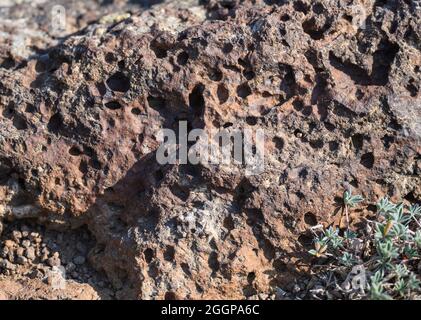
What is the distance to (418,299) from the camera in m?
3.37

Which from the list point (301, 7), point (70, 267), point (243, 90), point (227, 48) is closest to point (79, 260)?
point (70, 267)

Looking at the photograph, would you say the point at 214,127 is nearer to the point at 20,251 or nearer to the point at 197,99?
the point at 197,99

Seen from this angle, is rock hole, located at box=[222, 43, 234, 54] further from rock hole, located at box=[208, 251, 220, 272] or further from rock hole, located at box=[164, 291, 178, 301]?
rock hole, located at box=[164, 291, 178, 301]

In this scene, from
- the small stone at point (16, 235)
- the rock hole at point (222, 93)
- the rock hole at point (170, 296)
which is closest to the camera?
the rock hole at point (170, 296)

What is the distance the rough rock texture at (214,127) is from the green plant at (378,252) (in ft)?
0.43

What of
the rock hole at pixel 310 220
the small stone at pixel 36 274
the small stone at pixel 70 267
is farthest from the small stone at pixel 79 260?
the rock hole at pixel 310 220

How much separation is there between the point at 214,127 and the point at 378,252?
1.22 metres

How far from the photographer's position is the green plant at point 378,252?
11.1ft

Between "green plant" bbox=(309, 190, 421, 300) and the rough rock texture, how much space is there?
0.43 ft

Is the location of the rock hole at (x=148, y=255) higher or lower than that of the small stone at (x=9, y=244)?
higher

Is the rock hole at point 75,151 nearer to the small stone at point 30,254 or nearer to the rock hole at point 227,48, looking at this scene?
the small stone at point 30,254

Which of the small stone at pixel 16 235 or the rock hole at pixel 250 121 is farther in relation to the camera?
the small stone at pixel 16 235

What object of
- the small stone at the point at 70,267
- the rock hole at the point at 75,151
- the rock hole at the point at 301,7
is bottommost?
the small stone at the point at 70,267

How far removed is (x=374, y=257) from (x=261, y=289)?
691 mm
